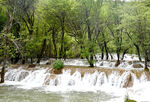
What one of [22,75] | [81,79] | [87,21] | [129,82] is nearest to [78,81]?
[81,79]

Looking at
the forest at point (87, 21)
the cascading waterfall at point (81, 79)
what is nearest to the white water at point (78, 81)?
the cascading waterfall at point (81, 79)

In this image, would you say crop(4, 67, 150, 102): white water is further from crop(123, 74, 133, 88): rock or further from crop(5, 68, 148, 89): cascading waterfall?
crop(123, 74, 133, 88): rock

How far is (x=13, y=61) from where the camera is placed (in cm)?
2752

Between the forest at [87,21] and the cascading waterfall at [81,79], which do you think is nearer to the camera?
the cascading waterfall at [81,79]

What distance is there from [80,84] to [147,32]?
885cm

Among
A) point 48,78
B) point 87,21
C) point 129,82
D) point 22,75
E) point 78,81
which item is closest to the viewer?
point 129,82

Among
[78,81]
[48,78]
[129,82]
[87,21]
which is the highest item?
[87,21]

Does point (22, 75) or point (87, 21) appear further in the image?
point (87, 21)

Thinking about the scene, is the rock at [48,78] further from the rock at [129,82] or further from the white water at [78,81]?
the rock at [129,82]

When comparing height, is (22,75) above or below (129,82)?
above

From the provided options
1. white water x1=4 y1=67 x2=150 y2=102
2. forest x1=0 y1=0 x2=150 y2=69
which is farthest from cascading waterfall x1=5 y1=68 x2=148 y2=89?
forest x1=0 y1=0 x2=150 y2=69

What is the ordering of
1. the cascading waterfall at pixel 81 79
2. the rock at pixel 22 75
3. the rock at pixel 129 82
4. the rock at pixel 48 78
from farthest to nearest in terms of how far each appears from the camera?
1. the rock at pixel 22 75
2. the rock at pixel 48 78
3. the cascading waterfall at pixel 81 79
4. the rock at pixel 129 82

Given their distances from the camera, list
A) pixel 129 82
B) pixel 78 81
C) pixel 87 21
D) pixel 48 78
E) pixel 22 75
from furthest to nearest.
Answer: pixel 87 21 < pixel 22 75 < pixel 48 78 < pixel 78 81 < pixel 129 82

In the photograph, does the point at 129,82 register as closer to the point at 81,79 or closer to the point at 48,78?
the point at 81,79
